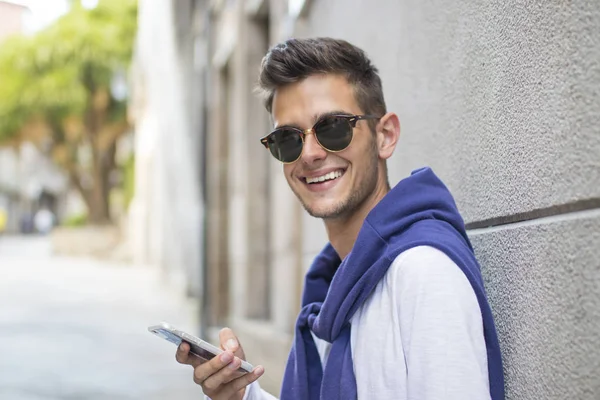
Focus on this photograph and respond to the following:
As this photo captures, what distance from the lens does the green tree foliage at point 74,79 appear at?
32062 millimetres

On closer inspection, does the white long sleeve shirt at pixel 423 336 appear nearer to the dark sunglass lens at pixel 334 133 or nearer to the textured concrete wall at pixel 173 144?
the dark sunglass lens at pixel 334 133

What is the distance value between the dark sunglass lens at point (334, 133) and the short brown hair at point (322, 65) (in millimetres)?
108

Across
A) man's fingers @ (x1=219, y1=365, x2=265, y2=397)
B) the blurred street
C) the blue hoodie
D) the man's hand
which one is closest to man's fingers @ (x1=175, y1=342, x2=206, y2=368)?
the man's hand

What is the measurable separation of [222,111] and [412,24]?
27.8ft

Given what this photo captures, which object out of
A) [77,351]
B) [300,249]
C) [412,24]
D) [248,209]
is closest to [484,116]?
[412,24]

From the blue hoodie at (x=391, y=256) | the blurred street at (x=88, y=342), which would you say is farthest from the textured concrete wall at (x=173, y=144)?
the blue hoodie at (x=391, y=256)

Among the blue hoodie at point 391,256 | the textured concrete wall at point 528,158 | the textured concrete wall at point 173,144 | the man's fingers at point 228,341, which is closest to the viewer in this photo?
the textured concrete wall at point 528,158

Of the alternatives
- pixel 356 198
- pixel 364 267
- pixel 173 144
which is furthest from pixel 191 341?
pixel 173 144

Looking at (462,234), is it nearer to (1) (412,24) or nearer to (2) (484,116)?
(2) (484,116)

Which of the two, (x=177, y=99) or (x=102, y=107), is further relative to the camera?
(x=102, y=107)

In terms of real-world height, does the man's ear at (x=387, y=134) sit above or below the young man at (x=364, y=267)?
above

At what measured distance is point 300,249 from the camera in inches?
265

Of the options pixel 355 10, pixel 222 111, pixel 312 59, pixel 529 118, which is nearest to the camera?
pixel 529 118

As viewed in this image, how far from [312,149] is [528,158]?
614 millimetres
